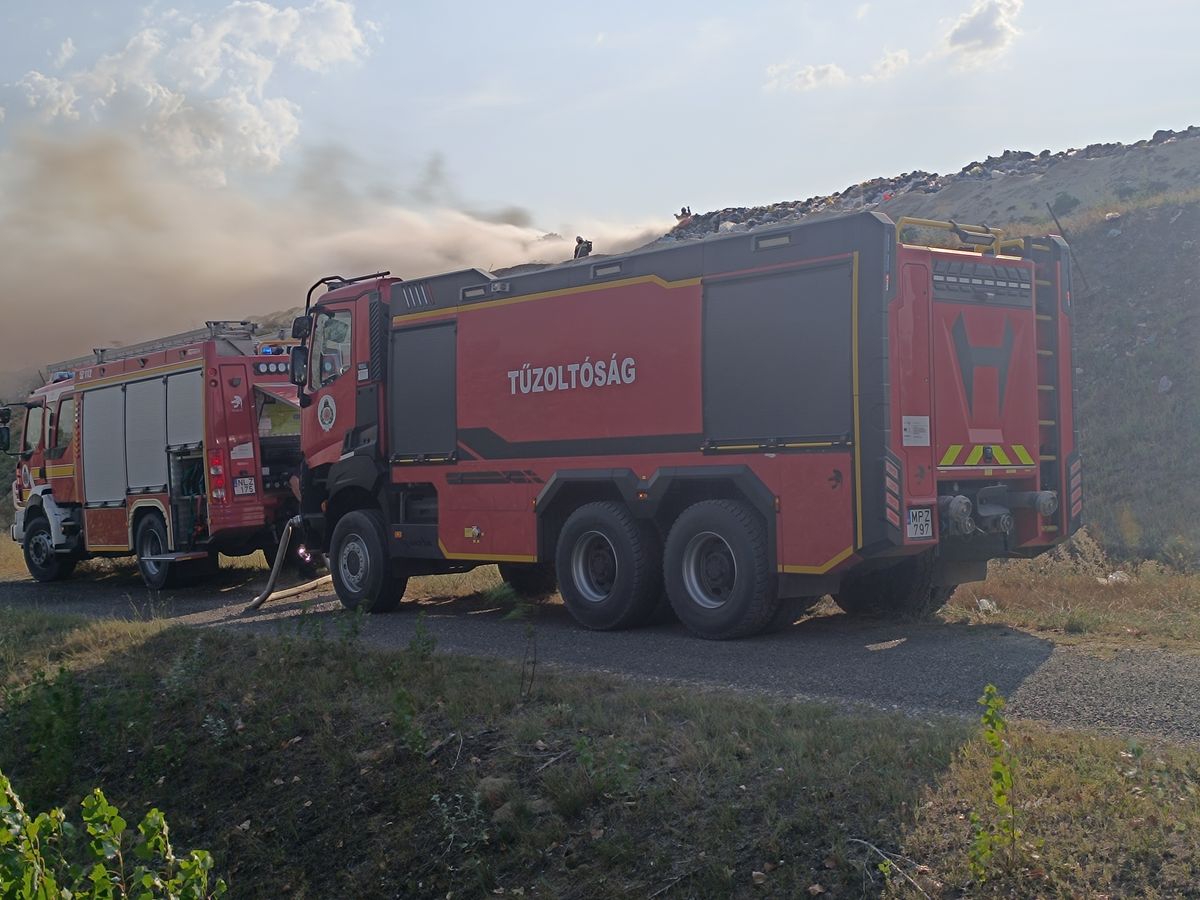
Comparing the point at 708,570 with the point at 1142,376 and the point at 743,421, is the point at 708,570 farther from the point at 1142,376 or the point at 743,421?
the point at 1142,376

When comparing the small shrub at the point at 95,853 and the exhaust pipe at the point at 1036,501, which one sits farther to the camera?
the exhaust pipe at the point at 1036,501

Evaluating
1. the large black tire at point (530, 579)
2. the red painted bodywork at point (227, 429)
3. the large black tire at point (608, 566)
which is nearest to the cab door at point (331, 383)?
the large black tire at point (530, 579)

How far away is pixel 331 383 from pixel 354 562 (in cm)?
204

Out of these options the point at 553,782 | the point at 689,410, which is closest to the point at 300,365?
the point at 689,410

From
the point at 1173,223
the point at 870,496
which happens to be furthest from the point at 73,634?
the point at 1173,223

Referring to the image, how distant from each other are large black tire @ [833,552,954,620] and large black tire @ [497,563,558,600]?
12.5ft

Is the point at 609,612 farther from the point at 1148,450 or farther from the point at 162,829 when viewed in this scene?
the point at 1148,450

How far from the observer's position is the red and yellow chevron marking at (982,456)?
10406mm

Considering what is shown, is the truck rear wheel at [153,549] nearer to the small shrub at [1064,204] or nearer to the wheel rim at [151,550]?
the wheel rim at [151,550]

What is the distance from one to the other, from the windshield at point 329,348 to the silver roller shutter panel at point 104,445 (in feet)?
18.1

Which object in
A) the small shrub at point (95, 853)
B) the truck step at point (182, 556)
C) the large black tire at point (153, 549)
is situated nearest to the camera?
the small shrub at point (95, 853)

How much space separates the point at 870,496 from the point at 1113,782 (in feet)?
13.8

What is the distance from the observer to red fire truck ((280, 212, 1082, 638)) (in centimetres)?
1000

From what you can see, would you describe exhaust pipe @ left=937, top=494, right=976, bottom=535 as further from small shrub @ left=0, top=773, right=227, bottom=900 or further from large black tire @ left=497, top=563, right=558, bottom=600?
small shrub @ left=0, top=773, right=227, bottom=900
